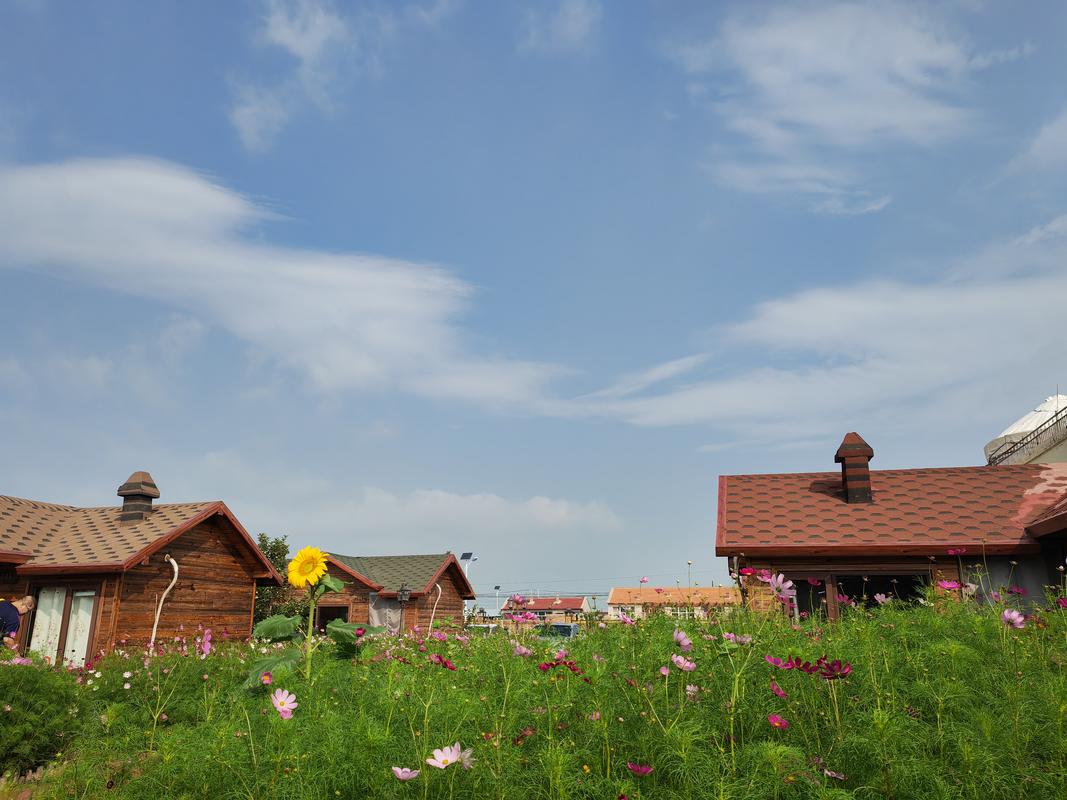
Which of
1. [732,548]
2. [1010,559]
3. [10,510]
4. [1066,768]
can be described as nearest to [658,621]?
[1066,768]

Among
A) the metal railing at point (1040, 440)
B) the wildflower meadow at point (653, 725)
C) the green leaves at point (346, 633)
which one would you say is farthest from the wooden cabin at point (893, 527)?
the metal railing at point (1040, 440)

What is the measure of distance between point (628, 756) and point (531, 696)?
124cm

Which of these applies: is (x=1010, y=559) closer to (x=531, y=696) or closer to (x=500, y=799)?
(x=531, y=696)

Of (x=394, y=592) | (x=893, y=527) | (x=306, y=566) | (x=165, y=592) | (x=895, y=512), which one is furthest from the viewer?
(x=394, y=592)

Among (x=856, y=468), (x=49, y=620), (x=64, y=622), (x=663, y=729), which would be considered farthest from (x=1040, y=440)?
(x=49, y=620)

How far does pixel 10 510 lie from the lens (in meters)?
22.1

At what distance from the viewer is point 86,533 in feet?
69.5

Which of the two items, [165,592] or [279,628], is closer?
[279,628]

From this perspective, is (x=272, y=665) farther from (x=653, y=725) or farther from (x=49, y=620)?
(x=49, y=620)

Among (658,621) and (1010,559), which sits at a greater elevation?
(1010,559)

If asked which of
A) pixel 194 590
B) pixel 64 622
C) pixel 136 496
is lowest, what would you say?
pixel 64 622

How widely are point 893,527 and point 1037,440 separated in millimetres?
22962

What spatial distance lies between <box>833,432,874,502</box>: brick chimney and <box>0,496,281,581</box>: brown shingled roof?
16840mm

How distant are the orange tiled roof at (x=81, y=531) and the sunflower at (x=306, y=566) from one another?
1330 centimetres
